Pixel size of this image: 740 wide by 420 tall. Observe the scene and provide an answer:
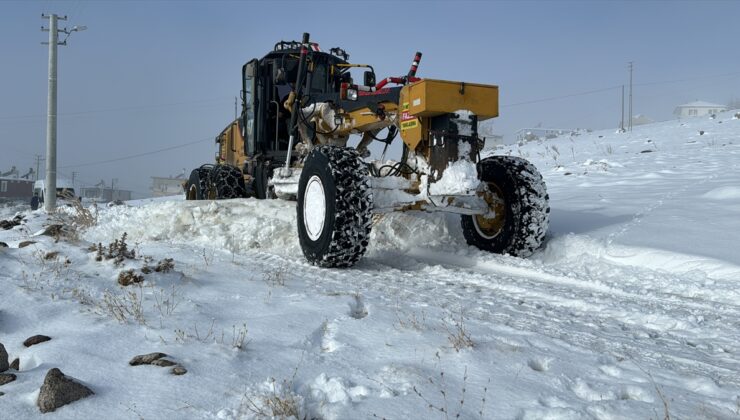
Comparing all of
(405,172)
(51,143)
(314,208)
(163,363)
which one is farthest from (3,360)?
(51,143)

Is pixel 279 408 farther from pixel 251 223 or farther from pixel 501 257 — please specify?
pixel 251 223

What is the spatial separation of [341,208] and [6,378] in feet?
9.73

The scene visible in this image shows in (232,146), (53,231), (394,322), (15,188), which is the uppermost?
(15,188)

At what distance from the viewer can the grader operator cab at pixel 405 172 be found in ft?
16.4

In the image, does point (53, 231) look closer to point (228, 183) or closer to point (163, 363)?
point (228, 183)

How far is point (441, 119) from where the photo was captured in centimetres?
517

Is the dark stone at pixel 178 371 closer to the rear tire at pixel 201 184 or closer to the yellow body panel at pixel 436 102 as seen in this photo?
the yellow body panel at pixel 436 102

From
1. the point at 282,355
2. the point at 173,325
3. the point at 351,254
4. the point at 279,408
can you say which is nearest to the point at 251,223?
the point at 351,254

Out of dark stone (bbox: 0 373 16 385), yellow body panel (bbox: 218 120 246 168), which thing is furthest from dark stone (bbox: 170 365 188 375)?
yellow body panel (bbox: 218 120 246 168)

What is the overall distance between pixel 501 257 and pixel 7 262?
174 inches

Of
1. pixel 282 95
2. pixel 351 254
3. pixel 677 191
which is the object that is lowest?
pixel 351 254

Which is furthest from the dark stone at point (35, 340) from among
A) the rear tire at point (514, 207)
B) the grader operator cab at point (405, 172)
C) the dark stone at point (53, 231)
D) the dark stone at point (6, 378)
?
the rear tire at point (514, 207)

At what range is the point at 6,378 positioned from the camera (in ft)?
7.76

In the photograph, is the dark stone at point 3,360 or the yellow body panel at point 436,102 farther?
the yellow body panel at point 436,102
